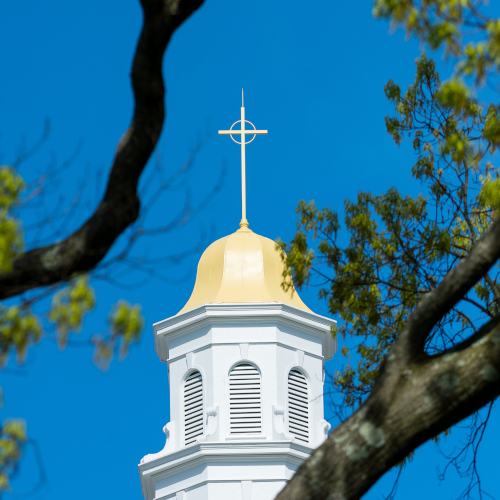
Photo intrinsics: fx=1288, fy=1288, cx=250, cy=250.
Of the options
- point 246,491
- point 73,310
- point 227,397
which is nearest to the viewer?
point 73,310

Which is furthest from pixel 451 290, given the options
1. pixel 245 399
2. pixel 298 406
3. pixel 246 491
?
pixel 298 406

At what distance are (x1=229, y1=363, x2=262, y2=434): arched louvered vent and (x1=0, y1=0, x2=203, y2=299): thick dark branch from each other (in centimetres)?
2360

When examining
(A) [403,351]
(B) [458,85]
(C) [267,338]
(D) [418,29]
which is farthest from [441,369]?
(C) [267,338]

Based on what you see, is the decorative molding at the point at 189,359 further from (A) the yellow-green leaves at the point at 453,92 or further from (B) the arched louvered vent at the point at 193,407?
(A) the yellow-green leaves at the point at 453,92

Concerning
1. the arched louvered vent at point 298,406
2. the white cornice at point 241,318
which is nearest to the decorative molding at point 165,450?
the white cornice at point 241,318

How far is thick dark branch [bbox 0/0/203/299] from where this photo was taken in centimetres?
905

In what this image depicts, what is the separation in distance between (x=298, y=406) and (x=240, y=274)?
3.79 metres

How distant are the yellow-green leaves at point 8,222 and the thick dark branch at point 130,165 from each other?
338 mm

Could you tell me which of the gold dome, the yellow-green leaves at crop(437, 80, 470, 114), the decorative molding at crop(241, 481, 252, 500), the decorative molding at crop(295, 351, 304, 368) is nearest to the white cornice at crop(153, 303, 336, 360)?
the gold dome

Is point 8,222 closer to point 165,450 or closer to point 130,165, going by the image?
point 130,165

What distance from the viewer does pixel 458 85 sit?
9508 mm

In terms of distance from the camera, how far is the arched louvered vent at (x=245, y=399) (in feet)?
106

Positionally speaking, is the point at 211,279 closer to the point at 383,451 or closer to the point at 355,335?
the point at 355,335

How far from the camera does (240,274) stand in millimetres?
34000
